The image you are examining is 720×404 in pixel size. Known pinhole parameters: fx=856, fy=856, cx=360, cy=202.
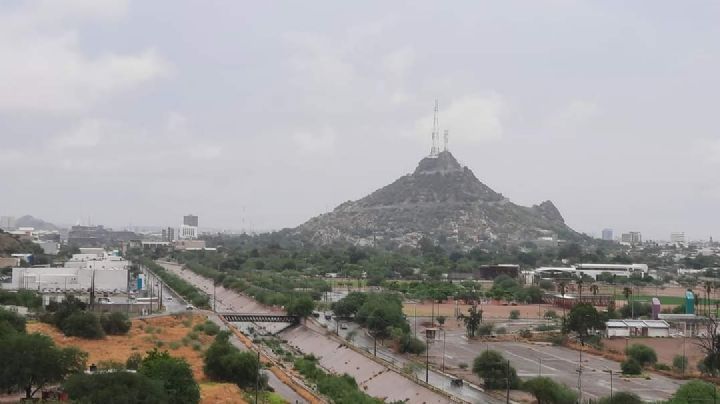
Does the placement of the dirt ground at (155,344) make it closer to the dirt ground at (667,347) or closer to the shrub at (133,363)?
the shrub at (133,363)

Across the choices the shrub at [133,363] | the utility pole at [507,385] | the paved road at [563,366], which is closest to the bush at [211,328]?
the paved road at [563,366]

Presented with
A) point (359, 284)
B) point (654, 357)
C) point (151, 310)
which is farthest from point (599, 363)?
point (359, 284)

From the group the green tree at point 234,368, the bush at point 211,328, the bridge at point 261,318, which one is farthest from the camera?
the bridge at point 261,318

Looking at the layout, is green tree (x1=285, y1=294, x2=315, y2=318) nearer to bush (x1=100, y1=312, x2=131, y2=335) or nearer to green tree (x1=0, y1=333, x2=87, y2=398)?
bush (x1=100, y1=312, x2=131, y2=335)

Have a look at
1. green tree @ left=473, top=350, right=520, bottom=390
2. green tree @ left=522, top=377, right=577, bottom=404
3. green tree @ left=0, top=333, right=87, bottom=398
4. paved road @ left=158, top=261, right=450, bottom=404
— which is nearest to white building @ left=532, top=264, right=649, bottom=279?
paved road @ left=158, top=261, right=450, bottom=404

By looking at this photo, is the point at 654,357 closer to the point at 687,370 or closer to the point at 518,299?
the point at 687,370

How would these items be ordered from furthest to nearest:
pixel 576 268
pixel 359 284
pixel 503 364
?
pixel 576 268
pixel 359 284
pixel 503 364

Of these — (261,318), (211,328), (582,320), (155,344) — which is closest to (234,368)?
(155,344)
